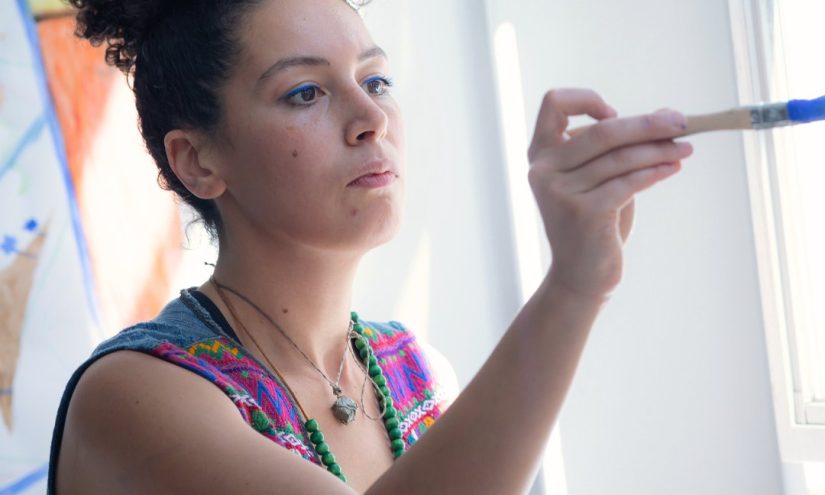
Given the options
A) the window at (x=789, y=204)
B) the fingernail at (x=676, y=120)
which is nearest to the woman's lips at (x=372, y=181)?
the fingernail at (x=676, y=120)

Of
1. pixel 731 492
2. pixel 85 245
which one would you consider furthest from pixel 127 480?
pixel 731 492

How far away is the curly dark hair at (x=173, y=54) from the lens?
972mm

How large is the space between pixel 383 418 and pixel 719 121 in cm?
58

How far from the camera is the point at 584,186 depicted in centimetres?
63

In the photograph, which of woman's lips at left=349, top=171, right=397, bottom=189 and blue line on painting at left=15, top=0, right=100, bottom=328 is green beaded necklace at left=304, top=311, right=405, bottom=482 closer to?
woman's lips at left=349, top=171, right=397, bottom=189

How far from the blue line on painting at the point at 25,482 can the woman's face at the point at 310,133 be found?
1.48ft

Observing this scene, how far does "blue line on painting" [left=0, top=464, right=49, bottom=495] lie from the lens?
43.4 inches

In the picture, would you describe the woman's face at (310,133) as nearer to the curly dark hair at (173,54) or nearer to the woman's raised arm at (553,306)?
the curly dark hair at (173,54)

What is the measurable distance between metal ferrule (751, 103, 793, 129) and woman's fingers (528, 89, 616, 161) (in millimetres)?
95

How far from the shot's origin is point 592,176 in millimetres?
625

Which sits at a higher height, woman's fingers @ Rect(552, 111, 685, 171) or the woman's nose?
the woman's nose

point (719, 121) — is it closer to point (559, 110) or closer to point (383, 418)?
point (559, 110)

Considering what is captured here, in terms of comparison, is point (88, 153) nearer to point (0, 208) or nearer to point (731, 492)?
point (0, 208)

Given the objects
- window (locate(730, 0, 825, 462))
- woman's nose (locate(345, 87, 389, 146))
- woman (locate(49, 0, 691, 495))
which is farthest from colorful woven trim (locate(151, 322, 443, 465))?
window (locate(730, 0, 825, 462))
